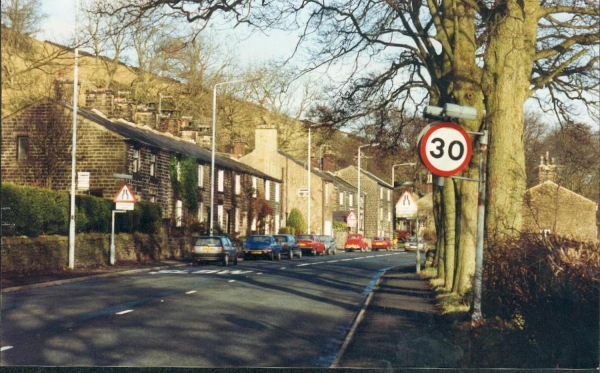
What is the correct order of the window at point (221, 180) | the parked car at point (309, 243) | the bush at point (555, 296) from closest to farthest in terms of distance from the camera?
the bush at point (555, 296)
the window at point (221, 180)
the parked car at point (309, 243)

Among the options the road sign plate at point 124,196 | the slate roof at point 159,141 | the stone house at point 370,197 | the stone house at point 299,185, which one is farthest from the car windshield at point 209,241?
the stone house at point 370,197

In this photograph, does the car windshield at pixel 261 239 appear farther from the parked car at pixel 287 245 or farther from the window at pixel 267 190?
the window at pixel 267 190

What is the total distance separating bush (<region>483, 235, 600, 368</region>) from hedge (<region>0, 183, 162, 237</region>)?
17722 millimetres

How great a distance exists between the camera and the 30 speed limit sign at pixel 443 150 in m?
9.52

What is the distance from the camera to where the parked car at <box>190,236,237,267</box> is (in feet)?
129

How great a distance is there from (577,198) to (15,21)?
9415 mm

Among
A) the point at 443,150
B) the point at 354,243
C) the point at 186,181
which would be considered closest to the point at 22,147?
the point at 443,150

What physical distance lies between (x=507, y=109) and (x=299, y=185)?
65.5 meters

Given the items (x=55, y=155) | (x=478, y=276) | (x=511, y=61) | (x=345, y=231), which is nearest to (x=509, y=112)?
(x=511, y=61)

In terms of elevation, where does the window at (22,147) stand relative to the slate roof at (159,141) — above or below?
below

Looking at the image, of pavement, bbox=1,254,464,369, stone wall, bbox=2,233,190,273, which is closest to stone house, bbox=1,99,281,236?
stone wall, bbox=2,233,190,273

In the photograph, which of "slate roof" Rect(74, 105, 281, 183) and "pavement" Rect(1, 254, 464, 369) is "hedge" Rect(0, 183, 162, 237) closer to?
"pavement" Rect(1, 254, 464, 369)

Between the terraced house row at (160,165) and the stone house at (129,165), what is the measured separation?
0.18 feet

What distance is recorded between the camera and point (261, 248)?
159 feet
